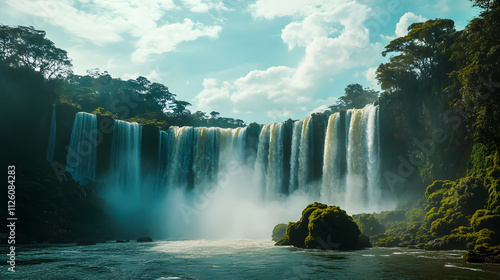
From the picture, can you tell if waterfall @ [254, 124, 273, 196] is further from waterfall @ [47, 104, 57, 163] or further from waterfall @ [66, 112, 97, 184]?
waterfall @ [47, 104, 57, 163]

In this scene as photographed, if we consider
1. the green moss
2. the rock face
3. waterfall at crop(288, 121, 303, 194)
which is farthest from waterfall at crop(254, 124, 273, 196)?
the rock face

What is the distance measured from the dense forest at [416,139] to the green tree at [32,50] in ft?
0.49

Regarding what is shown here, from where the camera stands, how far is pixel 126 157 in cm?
5225

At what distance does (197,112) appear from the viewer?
112375 mm

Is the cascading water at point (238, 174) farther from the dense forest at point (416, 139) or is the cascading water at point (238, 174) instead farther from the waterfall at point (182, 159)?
the dense forest at point (416, 139)

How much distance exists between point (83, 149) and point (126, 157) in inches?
250

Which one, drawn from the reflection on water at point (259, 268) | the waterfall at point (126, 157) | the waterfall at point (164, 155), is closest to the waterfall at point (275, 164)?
the waterfall at point (164, 155)

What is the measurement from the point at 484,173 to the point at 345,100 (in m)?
71.6

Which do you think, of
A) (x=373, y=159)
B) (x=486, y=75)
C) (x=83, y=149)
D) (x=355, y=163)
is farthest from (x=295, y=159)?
(x=83, y=149)

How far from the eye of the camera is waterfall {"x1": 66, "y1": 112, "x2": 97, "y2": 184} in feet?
155

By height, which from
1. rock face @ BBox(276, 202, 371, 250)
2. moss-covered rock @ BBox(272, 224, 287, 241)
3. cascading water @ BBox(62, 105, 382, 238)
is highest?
cascading water @ BBox(62, 105, 382, 238)

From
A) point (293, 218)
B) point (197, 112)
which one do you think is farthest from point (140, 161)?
point (197, 112)

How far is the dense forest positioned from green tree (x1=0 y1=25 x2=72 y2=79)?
149 millimetres

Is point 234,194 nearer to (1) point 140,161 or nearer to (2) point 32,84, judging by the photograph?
(1) point 140,161
